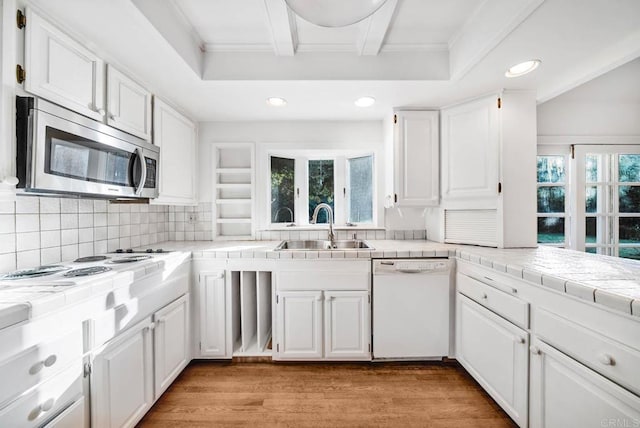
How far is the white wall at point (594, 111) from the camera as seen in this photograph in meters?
2.25

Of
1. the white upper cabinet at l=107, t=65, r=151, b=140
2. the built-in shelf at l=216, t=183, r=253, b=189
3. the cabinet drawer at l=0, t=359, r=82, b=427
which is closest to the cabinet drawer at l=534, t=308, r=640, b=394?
the cabinet drawer at l=0, t=359, r=82, b=427

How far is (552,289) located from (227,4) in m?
2.23

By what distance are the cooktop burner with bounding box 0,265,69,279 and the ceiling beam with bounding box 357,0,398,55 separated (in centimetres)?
215

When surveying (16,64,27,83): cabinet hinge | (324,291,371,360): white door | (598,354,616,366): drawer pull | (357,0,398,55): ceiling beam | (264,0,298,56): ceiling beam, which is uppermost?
(357,0,398,55): ceiling beam

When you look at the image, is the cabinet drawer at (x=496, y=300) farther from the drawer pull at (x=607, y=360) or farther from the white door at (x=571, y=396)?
the drawer pull at (x=607, y=360)

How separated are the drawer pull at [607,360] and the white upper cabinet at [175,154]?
2.58 metres

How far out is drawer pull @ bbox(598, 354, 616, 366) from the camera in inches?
37.4

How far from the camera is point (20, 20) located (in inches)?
41.9

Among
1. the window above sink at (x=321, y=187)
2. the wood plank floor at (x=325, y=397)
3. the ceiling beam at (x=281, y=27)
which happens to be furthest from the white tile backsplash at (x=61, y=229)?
the ceiling beam at (x=281, y=27)

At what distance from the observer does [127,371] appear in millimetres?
1318

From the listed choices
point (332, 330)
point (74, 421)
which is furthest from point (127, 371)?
point (332, 330)

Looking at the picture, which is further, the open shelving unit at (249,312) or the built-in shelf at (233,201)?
the built-in shelf at (233,201)

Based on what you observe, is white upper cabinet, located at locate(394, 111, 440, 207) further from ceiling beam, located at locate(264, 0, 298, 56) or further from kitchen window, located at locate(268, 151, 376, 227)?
ceiling beam, located at locate(264, 0, 298, 56)

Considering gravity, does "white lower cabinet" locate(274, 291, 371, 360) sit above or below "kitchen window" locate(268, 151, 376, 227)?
below
